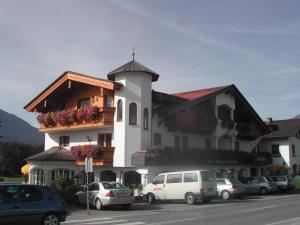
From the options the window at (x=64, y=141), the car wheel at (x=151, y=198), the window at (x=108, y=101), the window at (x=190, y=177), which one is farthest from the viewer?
the window at (x=64, y=141)

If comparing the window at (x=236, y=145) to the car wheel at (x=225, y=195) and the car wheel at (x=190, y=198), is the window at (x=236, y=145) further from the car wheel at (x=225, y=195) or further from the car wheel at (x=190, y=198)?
the car wheel at (x=190, y=198)

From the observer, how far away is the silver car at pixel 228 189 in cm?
3056

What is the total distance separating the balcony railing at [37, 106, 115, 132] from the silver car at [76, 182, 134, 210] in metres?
9.25

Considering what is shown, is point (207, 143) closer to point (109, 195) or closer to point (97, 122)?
point (97, 122)

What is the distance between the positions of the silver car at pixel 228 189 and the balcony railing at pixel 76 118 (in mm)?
8822

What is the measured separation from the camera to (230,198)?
31.2 m

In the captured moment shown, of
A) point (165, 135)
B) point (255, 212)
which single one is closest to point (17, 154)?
point (165, 135)

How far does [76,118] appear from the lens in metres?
35.9

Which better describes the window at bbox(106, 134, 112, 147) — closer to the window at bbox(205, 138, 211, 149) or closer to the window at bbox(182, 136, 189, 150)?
the window at bbox(182, 136, 189, 150)

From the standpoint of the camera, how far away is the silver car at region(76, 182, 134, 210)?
79.0ft

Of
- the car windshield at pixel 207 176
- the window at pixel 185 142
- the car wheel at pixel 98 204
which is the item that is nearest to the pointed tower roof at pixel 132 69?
the window at pixel 185 142

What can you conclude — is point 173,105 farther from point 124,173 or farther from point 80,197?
point 80,197

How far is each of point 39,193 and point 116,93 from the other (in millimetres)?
19526

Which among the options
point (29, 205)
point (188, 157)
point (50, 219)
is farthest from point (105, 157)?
point (29, 205)
